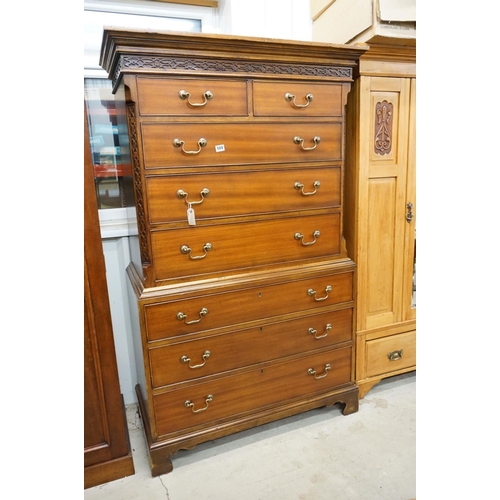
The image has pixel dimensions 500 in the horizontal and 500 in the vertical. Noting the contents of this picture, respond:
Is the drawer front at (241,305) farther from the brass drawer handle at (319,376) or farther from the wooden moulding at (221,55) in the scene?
the wooden moulding at (221,55)

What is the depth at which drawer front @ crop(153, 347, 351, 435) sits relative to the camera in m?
1.54

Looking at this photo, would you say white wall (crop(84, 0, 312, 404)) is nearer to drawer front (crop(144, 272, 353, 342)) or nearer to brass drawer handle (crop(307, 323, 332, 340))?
drawer front (crop(144, 272, 353, 342))

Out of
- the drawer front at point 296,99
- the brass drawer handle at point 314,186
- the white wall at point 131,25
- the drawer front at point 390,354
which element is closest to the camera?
the drawer front at point 296,99

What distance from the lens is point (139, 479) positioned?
Result: 157cm

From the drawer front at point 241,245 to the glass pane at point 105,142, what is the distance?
53 centimetres

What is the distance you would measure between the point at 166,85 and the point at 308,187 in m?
0.70

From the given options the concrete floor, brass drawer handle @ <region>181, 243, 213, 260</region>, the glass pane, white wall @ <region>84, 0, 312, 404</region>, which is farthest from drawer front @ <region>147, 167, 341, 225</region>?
the concrete floor

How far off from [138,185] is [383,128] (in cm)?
118

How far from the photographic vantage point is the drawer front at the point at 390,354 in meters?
1.98

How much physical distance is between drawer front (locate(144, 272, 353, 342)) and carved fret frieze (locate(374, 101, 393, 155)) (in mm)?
637

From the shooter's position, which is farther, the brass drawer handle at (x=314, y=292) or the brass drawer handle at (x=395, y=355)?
the brass drawer handle at (x=395, y=355)

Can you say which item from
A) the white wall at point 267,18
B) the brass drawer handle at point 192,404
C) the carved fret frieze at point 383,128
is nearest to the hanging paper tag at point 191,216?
the brass drawer handle at point 192,404

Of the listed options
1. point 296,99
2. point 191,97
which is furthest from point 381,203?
point 191,97

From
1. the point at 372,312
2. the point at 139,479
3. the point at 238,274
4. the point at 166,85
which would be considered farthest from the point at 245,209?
the point at 139,479
